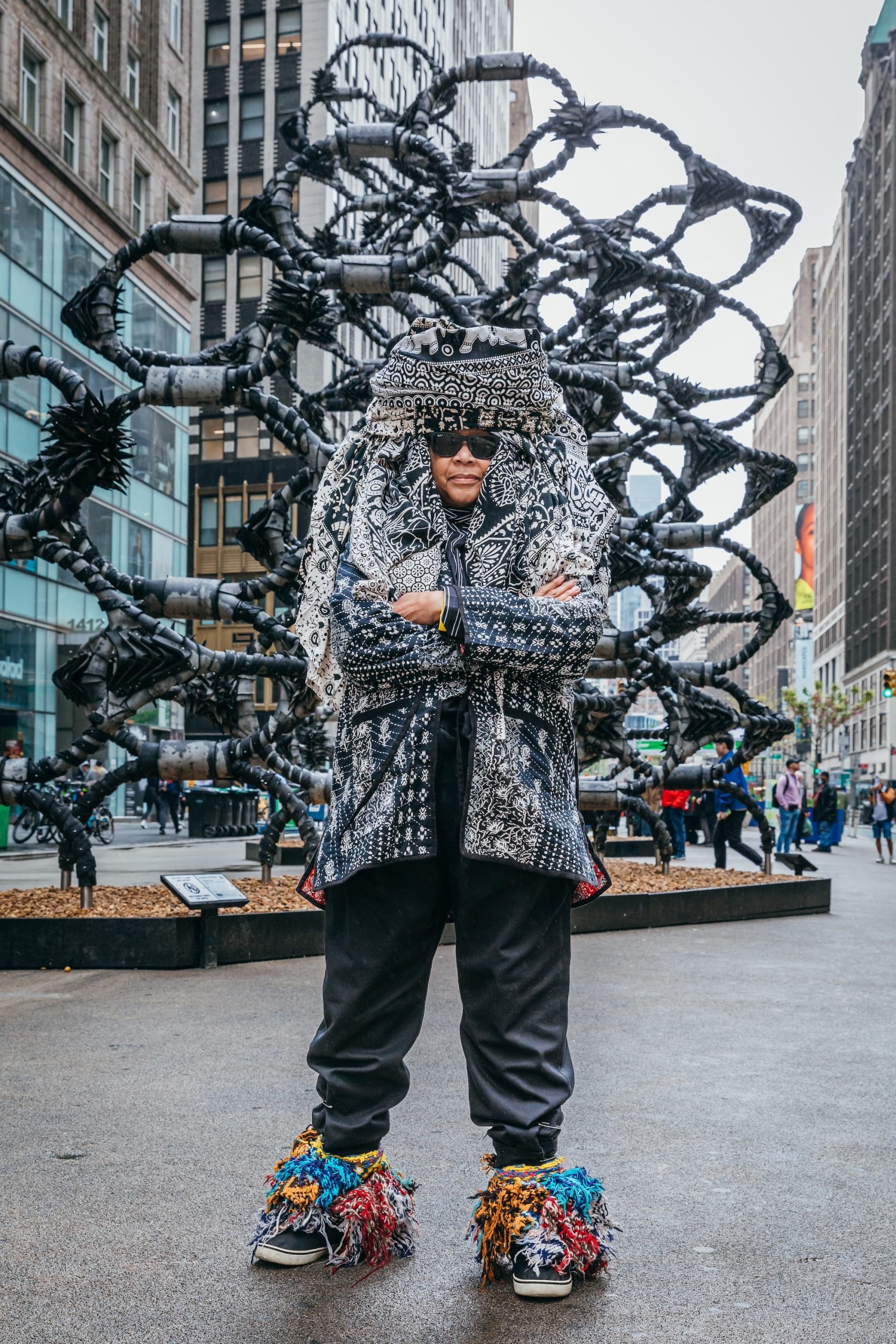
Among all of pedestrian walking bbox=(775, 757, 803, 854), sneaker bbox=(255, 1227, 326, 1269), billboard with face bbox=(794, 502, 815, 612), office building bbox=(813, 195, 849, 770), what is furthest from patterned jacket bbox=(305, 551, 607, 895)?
billboard with face bbox=(794, 502, 815, 612)

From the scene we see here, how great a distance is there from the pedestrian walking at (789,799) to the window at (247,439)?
37.0m

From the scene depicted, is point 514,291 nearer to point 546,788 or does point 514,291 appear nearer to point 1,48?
point 546,788

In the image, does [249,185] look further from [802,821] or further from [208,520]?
[802,821]

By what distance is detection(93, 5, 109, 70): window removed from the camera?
32531 millimetres

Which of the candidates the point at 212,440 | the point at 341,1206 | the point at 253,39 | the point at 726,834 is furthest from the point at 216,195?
the point at 341,1206

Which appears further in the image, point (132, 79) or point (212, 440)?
Answer: point (212, 440)

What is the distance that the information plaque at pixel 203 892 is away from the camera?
7164mm

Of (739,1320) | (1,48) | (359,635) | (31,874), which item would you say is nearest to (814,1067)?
(739,1320)

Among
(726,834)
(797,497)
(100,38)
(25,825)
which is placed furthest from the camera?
(797,497)

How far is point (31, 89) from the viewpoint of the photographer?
2928 cm

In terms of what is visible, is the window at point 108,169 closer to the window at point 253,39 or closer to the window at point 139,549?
the window at point 139,549

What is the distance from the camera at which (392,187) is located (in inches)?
476

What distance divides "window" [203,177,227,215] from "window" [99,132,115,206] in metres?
23.5

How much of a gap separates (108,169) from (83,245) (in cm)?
368
